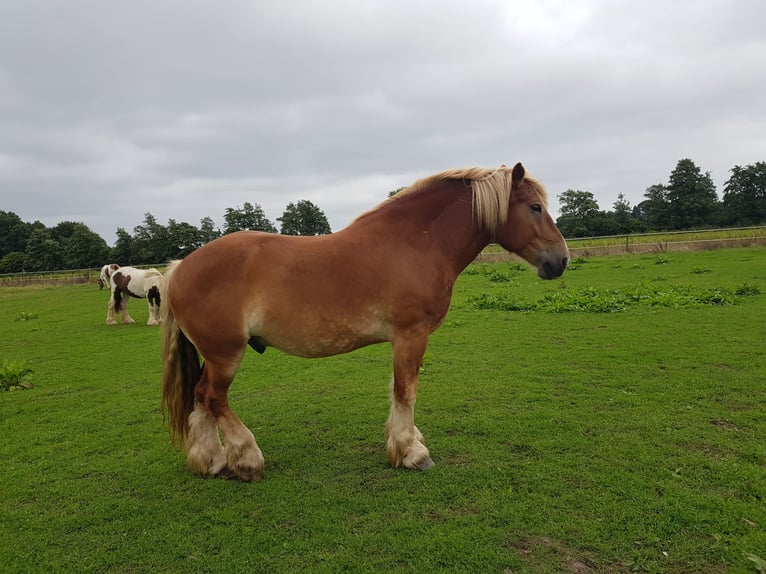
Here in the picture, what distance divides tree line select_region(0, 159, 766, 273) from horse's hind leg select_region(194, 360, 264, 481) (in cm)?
4623

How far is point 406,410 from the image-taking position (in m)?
3.57

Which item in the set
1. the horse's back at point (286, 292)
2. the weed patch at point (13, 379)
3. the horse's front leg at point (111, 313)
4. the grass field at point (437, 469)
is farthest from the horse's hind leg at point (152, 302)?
the horse's back at point (286, 292)

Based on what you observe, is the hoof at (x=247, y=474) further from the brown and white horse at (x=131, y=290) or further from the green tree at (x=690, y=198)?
the green tree at (x=690, y=198)

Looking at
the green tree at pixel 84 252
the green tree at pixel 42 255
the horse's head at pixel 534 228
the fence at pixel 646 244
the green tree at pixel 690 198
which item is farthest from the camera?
the green tree at pixel 42 255

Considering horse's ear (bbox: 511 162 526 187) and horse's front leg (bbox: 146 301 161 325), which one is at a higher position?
horse's ear (bbox: 511 162 526 187)

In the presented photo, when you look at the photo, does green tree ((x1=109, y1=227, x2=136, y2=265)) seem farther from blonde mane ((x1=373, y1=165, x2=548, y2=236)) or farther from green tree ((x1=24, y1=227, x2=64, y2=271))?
blonde mane ((x1=373, y1=165, x2=548, y2=236))

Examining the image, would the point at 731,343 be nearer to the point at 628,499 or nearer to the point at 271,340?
the point at 628,499

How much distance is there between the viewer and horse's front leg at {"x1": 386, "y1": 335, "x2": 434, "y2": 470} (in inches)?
138

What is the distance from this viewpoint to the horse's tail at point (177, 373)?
11.8 ft

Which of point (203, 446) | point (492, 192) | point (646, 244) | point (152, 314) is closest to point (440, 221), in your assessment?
point (492, 192)

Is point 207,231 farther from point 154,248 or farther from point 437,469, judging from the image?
point 437,469

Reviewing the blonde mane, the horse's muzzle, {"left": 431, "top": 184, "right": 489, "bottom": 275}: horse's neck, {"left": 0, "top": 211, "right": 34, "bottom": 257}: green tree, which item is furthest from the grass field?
{"left": 0, "top": 211, "right": 34, "bottom": 257}: green tree

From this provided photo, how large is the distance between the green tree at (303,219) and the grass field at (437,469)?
46477mm

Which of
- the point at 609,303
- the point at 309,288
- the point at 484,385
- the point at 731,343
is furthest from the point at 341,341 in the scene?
the point at 609,303
